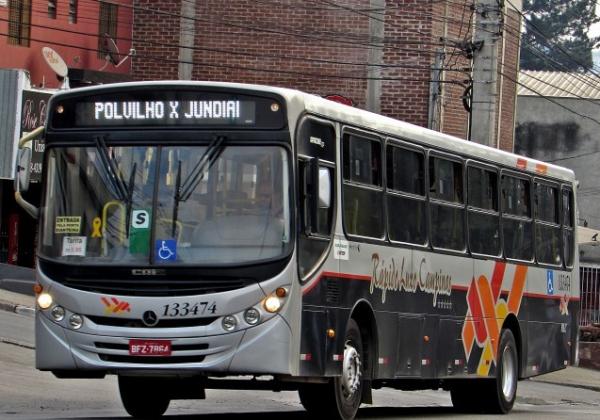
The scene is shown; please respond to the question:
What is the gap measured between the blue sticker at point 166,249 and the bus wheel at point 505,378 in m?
6.78

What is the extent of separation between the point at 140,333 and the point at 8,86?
18313 mm

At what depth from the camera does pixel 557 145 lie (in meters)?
60.8

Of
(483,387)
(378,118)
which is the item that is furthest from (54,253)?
(483,387)

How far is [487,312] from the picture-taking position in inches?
690

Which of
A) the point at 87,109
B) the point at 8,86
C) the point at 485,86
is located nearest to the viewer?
the point at 87,109

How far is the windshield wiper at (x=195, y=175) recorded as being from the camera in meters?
12.3

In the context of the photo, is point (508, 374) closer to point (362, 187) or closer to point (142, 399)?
point (362, 187)

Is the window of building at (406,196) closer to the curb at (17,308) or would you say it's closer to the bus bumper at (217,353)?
the bus bumper at (217,353)

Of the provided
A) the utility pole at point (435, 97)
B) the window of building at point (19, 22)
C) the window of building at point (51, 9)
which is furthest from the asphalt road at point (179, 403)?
the utility pole at point (435, 97)

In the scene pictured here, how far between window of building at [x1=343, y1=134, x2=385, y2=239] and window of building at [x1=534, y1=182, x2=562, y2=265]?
5166 millimetres

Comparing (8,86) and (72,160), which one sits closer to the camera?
(72,160)

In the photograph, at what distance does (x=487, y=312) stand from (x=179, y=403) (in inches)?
146

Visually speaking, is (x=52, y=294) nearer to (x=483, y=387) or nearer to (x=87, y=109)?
(x=87, y=109)

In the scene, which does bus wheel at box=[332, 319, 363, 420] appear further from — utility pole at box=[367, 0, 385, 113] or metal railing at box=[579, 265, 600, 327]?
metal railing at box=[579, 265, 600, 327]
